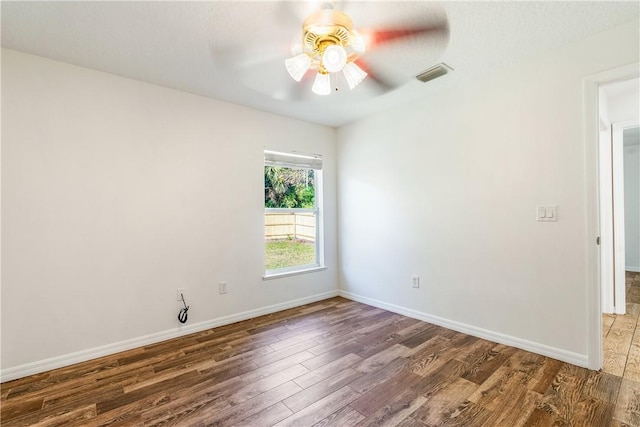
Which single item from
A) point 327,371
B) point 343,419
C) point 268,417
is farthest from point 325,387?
point 268,417

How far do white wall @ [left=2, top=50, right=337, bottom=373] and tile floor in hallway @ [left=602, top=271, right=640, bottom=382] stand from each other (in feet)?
9.91

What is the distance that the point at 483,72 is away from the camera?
2486mm

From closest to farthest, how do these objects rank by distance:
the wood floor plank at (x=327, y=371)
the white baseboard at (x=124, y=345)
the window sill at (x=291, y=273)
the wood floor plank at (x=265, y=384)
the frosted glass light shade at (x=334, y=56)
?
the frosted glass light shade at (x=334, y=56) < the wood floor plank at (x=265, y=384) < the wood floor plank at (x=327, y=371) < the white baseboard at (x=124, y=345) < the window sill at (x=291, y=273)

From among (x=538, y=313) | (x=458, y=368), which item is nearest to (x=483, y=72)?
(x=538, y=313)

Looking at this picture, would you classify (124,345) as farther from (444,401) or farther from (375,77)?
(375,77)

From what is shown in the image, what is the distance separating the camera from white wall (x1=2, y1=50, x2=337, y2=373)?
2.11m

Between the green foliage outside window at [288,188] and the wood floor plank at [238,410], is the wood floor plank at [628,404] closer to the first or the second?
the wood floor plank at [238,410]

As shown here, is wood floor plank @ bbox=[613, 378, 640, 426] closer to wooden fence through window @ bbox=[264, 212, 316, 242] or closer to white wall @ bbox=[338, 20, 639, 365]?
white wall @ bbox=[338, 20, 639, 365]

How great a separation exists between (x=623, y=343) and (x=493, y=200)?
157 cm

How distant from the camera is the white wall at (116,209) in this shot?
2111 mm

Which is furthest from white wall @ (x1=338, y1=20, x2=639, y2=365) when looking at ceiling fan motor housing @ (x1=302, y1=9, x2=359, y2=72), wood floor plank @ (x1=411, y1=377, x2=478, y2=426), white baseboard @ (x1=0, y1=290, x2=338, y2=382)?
white baseboard @ (x1=0, y1=290, x2=338, y2=382)

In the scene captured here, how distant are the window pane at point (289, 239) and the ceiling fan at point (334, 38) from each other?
1.80m

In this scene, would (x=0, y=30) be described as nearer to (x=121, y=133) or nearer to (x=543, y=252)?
(x=121, y=133)

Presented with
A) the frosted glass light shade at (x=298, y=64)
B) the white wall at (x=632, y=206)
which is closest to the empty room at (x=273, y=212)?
the frosted glass light shade at (x=298, y=64)
